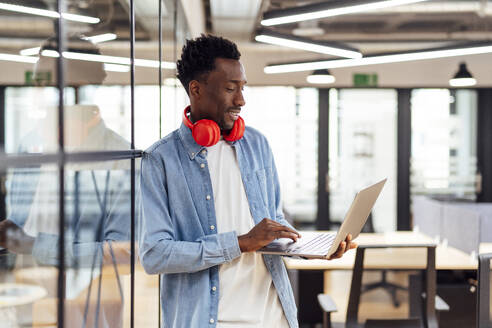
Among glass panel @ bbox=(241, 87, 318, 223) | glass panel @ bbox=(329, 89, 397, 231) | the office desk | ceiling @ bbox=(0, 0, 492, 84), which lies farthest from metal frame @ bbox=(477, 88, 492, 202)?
the office desk

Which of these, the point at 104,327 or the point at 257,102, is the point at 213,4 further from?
the point at 104,327

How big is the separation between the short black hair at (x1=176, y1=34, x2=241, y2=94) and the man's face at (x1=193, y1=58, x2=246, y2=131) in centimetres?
2

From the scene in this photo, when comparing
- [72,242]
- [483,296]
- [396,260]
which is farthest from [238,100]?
[396,260]

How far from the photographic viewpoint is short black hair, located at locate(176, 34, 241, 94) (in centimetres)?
126

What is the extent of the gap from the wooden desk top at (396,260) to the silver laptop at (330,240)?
3.61 feet

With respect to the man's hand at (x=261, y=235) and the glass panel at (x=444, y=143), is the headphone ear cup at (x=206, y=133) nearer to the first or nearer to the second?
the man's hand at (x=261, y=235)

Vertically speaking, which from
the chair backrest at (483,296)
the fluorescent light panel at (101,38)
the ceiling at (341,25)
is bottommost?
the chair backrest at (483,296)

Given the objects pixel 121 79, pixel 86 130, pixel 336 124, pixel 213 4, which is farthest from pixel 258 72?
pixel 86 130

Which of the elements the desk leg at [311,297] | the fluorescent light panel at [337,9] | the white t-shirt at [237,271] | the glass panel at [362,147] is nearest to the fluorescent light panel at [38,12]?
the white t-shirt at [237,271]

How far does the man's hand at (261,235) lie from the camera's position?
1.15m

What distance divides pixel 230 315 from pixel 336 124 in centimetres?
579

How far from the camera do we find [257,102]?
6.80 metres

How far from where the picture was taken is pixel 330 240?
139 centimetres

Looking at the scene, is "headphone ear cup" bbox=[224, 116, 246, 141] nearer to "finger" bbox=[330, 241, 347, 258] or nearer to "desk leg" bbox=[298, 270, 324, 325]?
"finger" bbox=[330, 241, 347, 258]
